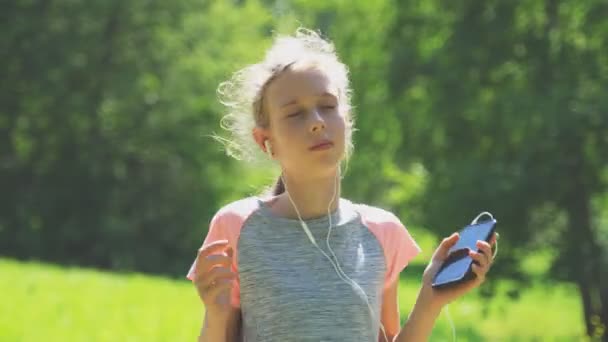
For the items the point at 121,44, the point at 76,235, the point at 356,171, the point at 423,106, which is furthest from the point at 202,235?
the point at 423,106

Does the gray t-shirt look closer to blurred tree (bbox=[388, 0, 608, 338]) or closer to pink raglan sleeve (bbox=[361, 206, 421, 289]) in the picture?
pink raglan sleeve (bbox=[361, 206, 421, 289])

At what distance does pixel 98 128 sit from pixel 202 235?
11.8 feet

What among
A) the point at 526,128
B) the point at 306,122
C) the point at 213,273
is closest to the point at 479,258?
→ the point at 306,122

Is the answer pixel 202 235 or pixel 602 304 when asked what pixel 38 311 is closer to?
pixel 602 304

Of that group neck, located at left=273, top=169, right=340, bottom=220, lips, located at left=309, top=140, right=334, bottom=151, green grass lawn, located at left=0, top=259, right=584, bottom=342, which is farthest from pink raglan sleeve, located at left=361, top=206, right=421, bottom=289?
green grass lawn, located at left=0, top=259, right=584, bottom=342

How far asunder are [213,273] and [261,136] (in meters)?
0.43

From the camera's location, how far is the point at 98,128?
85.0 feet

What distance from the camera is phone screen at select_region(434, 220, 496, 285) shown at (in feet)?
8.50

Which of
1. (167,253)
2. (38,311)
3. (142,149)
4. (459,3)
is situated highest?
(459,3)

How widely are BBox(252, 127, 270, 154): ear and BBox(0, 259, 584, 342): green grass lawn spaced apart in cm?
646

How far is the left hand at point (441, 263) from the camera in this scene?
2572 mm

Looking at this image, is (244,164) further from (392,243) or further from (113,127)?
(113,127)

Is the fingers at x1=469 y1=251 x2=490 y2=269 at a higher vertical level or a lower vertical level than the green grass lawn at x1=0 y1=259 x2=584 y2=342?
higher

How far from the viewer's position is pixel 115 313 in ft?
37.3
